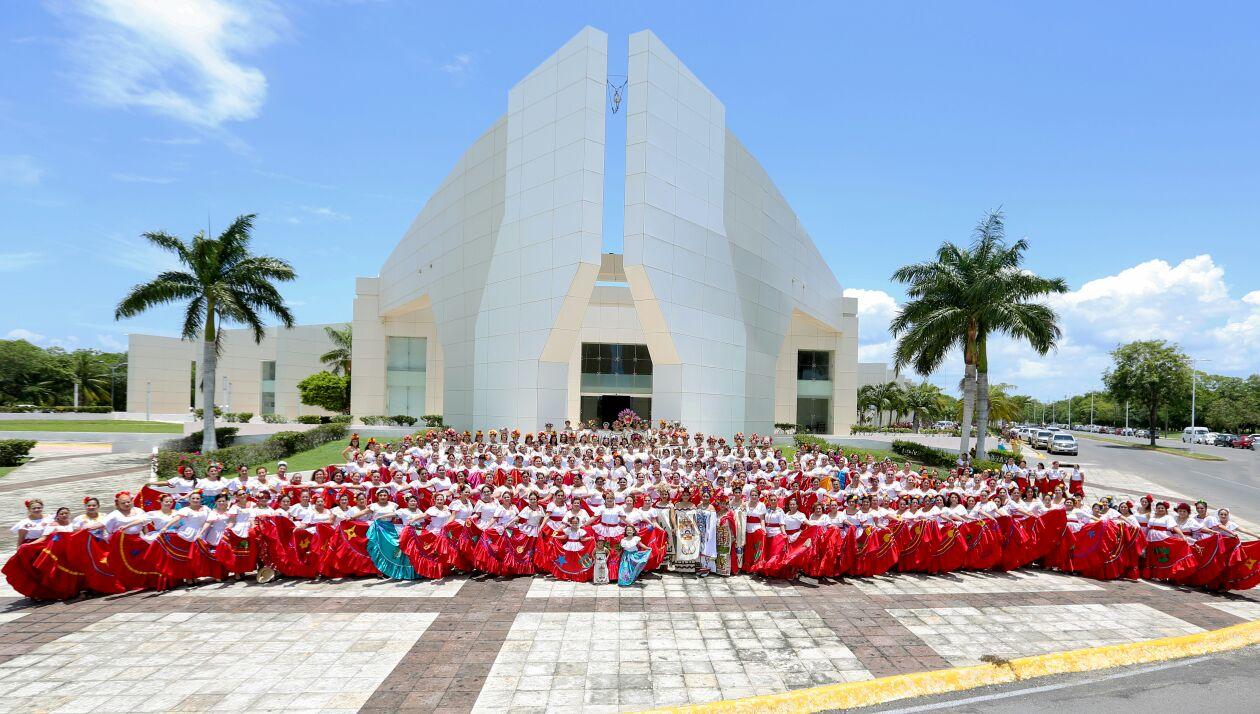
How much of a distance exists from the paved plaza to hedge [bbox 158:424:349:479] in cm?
1237

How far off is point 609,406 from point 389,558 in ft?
106

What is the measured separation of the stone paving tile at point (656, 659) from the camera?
6.12 meters

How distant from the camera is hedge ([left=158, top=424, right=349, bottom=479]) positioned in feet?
65.2

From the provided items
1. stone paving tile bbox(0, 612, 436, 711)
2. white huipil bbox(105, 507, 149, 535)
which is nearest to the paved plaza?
stone paving tile bbox(0, 612, 436, 711)

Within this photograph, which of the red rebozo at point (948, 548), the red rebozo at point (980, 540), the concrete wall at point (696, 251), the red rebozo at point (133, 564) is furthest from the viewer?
the concrete wall at point (696, 251)

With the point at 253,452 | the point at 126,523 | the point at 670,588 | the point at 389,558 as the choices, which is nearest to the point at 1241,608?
the point at 670,588

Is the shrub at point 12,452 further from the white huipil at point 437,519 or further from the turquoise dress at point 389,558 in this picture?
the white huipil at point 437,519

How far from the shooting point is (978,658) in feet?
23.4

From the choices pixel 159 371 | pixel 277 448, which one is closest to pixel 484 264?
pixel 277 448

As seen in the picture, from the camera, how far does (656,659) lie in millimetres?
6969

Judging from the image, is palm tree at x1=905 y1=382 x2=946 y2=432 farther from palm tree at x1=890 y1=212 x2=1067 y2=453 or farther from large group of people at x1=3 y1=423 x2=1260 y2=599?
large group of people at x1=3 y1=423 x2=1260 y2=599

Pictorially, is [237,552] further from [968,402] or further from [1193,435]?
[1193,435]

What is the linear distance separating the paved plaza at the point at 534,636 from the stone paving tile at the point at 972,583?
0.06 meters

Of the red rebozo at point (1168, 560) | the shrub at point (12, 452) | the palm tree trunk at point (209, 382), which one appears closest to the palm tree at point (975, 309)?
the red rebozo at point (1168, 560)
